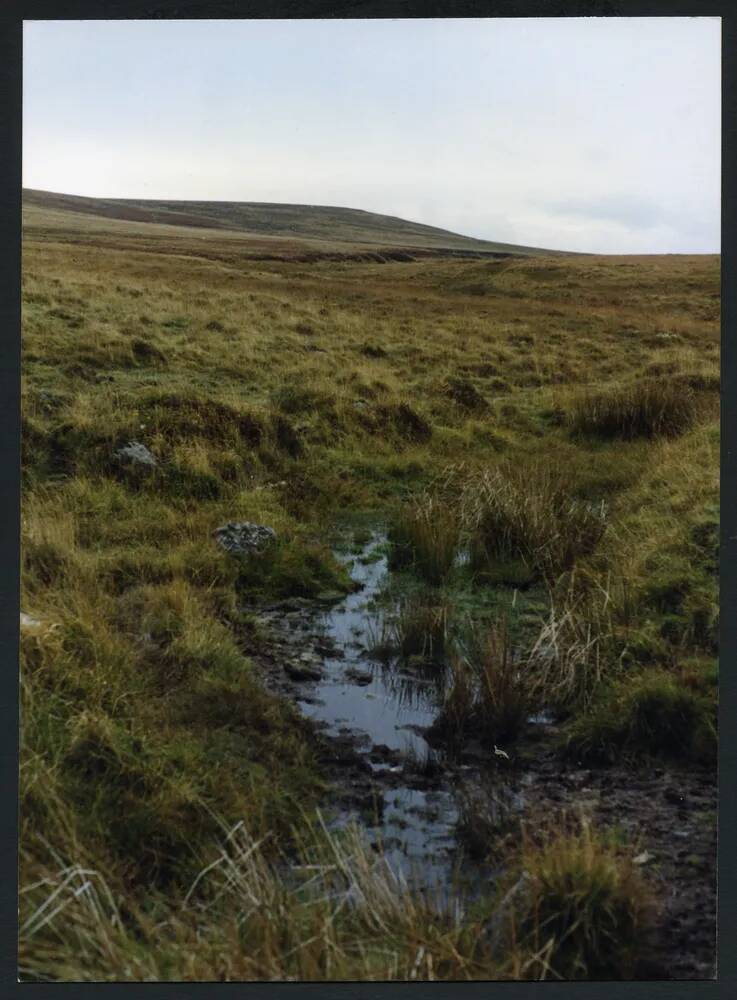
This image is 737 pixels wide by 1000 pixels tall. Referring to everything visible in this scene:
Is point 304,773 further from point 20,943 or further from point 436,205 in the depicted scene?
point 436,205

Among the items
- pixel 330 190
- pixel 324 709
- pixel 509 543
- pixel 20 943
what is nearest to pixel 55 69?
pixel 330 190

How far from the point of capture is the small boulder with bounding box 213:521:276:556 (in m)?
6.93

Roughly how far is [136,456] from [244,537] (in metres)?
1.46

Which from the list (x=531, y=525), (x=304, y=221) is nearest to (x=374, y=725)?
(x=531, y=525)

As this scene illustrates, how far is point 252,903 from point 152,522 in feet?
12.4

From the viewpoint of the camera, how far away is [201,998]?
11.5 ft

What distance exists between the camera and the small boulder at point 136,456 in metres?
7.93

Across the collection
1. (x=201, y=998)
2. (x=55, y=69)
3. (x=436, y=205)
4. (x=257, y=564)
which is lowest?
(x=201, y=998)

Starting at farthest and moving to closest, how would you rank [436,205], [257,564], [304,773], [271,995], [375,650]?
1. [436,205]
2. [257,564]
3. [375,650]
4. [304,773]
5. [271,995]

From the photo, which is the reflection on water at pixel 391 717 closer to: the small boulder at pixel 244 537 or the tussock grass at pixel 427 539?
the tussock grass at pixel 427 539

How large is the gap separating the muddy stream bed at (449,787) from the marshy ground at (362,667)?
2cm

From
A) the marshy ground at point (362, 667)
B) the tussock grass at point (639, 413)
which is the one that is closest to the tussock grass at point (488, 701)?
the marshy ground at point (362, 667)

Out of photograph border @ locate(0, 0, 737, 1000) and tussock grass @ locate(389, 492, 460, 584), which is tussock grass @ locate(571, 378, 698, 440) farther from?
photograph border @ locate(0, 0, 737, 1000)

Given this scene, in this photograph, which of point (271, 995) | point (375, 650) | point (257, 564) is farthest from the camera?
point (257, 564)
